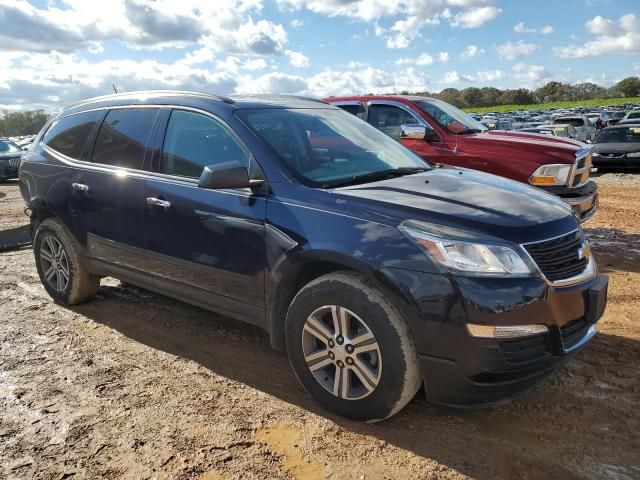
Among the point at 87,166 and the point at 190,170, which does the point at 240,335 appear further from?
the point at 87,166

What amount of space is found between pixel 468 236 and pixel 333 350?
96 cm

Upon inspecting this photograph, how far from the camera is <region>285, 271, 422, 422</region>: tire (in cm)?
277

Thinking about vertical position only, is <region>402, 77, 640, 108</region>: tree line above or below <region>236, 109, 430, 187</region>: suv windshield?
below

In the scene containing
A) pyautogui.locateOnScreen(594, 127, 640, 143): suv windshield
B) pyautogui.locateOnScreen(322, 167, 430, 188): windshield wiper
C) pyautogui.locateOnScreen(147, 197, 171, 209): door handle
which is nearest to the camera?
pyautogui.locateOnScreen(322, 167, 430, 188): windshield wiper

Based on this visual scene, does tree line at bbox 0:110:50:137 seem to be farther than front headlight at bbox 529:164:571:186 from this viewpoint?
Yes

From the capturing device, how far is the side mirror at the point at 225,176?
3.16m

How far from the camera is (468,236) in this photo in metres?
2.68

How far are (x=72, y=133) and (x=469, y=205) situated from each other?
365 centimetres

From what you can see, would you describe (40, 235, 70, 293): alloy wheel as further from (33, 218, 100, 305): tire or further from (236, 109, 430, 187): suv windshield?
(236, 109, 430, 187): suv windshield

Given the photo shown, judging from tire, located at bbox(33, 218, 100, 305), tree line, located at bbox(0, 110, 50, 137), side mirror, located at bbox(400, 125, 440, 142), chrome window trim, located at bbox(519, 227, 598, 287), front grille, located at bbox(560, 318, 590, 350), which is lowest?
tree line, located at bbox(0, 110, 50, 137)

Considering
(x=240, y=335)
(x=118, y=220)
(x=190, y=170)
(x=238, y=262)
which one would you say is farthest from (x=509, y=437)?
(x=118, y=220)

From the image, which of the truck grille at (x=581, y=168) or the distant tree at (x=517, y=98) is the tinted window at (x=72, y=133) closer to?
the truck grille at (x=581, y=168)

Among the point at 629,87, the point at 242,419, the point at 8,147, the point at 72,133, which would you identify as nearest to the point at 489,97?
the point at 629,87

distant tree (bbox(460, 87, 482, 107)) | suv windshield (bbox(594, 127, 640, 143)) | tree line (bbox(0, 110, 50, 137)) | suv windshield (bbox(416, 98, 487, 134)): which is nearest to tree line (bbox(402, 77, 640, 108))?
distant tree (bbox(460, 87, 482, 107))
